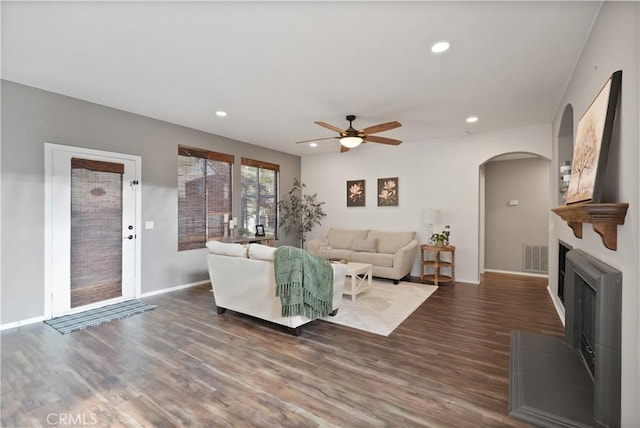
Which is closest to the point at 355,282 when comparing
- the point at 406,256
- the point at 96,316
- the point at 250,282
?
the point at 406,256

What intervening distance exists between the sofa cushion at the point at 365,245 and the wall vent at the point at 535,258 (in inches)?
133

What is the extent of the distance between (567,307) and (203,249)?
17.3 ft

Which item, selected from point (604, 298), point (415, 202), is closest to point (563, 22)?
point (604, 298)

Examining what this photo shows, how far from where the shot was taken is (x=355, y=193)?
7055mm

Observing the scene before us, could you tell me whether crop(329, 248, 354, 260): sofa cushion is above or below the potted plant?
below

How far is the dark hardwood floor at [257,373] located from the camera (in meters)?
1.95

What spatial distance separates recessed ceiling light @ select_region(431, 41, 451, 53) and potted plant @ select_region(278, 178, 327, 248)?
16.6 ft

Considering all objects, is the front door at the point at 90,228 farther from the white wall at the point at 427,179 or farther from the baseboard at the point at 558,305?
the baseboard at the point at 558,305

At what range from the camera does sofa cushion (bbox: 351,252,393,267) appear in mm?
5512

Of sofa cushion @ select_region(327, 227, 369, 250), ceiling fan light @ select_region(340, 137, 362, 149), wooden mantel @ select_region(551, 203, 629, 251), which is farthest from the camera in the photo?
sofa cushion @ select_region(327, 227, 369, 250)

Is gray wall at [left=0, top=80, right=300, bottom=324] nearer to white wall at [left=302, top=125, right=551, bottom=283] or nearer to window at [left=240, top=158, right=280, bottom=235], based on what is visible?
window at [left=240, top=158, right=280, bottom=235]

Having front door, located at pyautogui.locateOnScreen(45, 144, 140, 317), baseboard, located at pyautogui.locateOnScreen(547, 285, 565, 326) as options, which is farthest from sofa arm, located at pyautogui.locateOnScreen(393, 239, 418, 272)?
front door, located at pyautogui.locateOnScreen(45, 144, 140, 317)

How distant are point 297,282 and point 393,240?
11.5 feet

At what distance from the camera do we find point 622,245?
1.70 m
